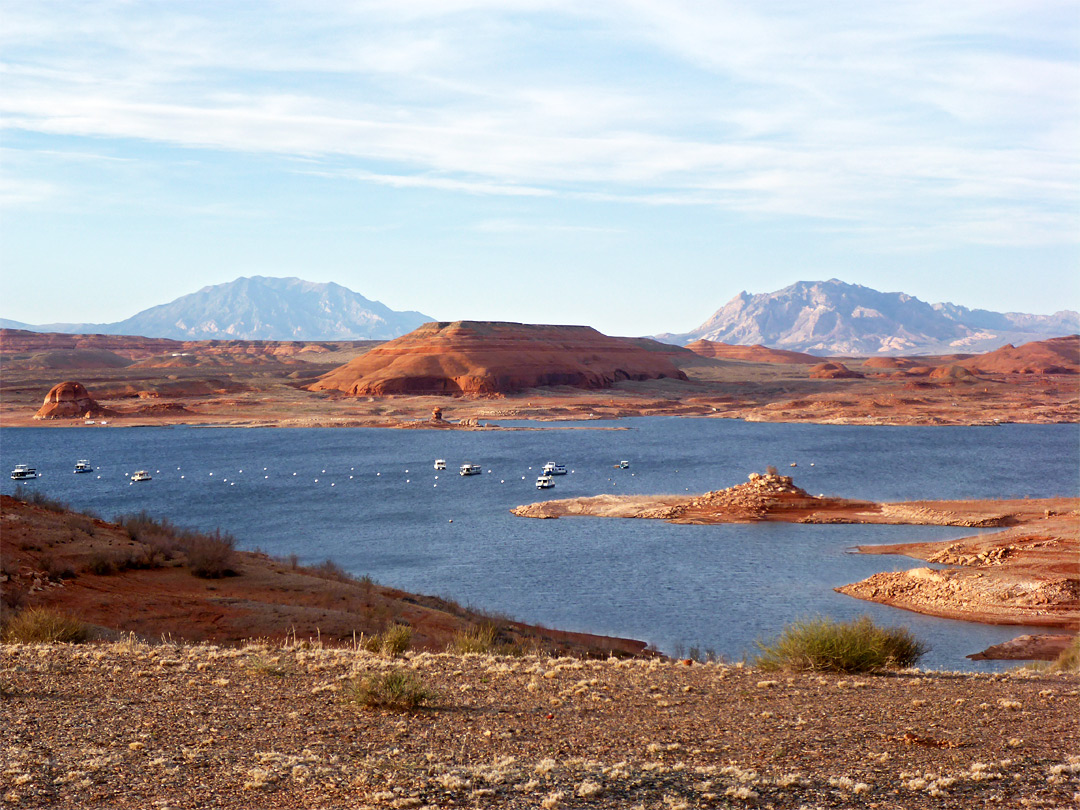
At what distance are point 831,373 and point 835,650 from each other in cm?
16690

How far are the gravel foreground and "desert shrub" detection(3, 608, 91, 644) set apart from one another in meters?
1.34

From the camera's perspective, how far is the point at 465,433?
370ft

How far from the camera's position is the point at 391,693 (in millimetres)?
10852

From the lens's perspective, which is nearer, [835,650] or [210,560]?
[835,650]

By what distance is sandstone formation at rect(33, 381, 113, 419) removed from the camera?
390ft

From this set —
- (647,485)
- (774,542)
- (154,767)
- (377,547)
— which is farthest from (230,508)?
(154,767)

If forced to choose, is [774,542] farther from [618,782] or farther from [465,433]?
[465,433]

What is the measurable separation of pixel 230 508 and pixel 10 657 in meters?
46.4

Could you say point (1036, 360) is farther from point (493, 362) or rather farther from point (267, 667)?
point (267, 667)

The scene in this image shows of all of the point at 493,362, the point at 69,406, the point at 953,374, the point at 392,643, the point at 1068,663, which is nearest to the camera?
the point at 392,643

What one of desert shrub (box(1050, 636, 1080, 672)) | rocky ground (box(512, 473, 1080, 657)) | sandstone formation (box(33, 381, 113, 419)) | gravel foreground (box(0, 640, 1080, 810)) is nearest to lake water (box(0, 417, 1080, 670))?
rocky ground (box(512, 473, 1080, 657))

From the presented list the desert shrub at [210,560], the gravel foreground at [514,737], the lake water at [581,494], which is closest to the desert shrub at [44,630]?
the gravel foreground at [514,737]

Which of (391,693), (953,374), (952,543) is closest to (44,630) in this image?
(391,693)

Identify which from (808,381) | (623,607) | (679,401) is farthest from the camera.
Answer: (808,381)
